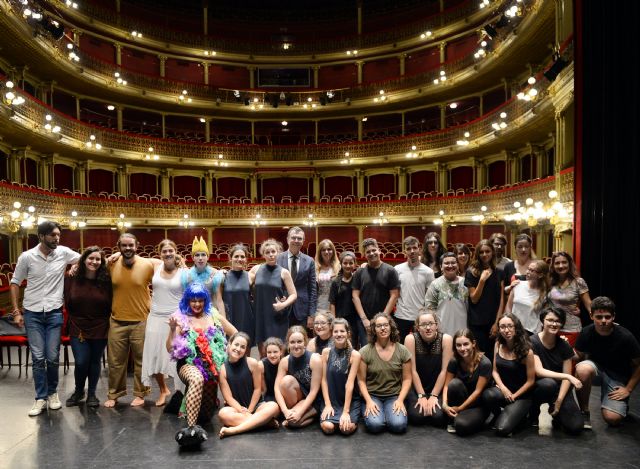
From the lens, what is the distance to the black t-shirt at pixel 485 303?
5375mm

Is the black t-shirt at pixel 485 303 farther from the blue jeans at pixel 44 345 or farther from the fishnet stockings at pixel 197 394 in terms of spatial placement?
the blue jeans at pixel 44 345

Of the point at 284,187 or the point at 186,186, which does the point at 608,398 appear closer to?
the point at 284,187

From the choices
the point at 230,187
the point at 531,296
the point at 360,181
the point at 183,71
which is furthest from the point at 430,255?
the point at 183,71

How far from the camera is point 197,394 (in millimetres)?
Result: 4133

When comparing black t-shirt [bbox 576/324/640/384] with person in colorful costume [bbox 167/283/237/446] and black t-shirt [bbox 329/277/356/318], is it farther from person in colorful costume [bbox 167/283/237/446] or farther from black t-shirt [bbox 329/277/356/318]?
person in colorful costume [bbox 167/283/237/446]

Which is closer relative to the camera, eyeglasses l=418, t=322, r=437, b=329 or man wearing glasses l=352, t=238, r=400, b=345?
eyeglasses l=418, t=322, r=437, b=329

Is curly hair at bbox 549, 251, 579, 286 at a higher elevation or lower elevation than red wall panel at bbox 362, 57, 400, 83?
lower

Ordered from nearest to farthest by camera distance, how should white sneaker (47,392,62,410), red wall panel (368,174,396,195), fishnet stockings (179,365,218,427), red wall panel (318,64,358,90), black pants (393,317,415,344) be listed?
fishnet stockings (179,365,218,427)
white sneaker (47,392,62,410)
black pants (393,317,415,344)
red wall panel (368,174,396,195)
red wall panel (318,64,358,90)

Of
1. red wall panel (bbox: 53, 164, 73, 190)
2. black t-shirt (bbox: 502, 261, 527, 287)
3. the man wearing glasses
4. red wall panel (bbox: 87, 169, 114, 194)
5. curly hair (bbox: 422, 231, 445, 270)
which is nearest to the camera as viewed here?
the man wearing glasses

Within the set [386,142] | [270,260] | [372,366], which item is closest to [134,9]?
[386,142]

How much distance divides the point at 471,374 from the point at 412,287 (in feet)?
4.69

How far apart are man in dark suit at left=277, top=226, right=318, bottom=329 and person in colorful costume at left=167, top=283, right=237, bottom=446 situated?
1253 millimetres

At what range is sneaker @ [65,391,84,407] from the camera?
5.05 meters

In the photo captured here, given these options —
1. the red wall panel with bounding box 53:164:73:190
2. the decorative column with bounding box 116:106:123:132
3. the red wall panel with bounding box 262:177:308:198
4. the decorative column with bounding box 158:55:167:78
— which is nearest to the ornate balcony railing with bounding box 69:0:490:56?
the decorative column with bounding box 158:55:167:78
